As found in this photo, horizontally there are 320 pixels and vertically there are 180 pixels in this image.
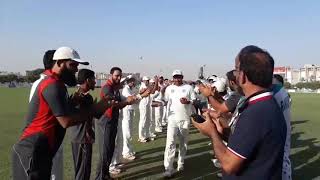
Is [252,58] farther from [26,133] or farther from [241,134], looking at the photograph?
[26,133]

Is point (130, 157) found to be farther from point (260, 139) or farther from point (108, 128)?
point (260, 139)

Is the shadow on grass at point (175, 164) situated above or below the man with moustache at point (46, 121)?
below

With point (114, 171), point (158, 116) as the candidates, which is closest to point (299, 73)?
point (158, 116)

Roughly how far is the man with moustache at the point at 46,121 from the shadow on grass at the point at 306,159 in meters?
5.64

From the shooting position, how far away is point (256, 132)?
96.3 inches

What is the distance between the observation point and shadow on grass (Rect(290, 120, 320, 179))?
7.93 m

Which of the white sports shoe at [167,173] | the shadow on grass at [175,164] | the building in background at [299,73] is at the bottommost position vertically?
the building in background at [299,73]

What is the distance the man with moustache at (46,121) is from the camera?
3.60m

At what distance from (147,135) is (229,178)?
10.0 meters

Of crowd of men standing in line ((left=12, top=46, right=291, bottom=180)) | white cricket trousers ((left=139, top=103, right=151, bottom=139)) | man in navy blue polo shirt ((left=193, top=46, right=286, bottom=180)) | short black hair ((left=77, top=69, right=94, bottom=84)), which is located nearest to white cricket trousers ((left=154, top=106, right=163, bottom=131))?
white cricket trousers ((left=139, top=103, right=151, bottom=139))

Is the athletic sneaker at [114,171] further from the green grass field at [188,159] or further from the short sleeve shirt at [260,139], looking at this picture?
→ the short sleeve shirt at [260,139]

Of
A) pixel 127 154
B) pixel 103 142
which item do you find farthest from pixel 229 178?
pixel 127 154

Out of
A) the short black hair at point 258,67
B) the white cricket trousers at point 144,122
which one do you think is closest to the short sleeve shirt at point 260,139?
the short black hair at point 258,67

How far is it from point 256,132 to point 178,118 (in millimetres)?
5488
